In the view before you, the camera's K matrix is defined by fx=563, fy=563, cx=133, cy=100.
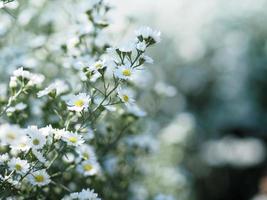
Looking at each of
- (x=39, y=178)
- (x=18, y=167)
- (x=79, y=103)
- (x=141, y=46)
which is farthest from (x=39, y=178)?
(x=141, y=46)

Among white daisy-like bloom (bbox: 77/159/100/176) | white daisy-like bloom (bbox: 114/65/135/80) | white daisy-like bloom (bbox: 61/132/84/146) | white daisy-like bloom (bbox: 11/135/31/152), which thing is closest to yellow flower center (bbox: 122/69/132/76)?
white daisy-like bloom (bbox: 114/65/135/80)

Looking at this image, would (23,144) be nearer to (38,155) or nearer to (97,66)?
(38,155)

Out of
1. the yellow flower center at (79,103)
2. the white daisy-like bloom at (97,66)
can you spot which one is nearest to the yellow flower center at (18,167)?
the yellow flower center at (79,103)

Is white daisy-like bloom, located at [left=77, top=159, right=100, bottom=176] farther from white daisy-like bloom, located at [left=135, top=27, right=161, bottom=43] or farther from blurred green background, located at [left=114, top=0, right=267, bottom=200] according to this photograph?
blurred green background, located at [left=114, top=0, right=267, bottom=200]

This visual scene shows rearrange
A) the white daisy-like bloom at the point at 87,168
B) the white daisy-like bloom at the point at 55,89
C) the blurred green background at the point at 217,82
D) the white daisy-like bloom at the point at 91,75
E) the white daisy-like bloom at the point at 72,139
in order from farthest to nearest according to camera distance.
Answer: the blurred green background at the point at 217,82
the white daisy-like bloom at the point at 87,168
the white daisy-like bloom at the point at 55,89
the white daisy-like bloom at the point at 91,75
the white daisy-like bloom at the point at 72,139

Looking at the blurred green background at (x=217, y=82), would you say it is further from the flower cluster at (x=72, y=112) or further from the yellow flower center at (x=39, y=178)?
the yellow flower center at (x=39, y=178)

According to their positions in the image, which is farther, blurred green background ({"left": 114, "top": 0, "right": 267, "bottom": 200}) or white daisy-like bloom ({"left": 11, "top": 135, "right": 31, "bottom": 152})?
blurred green background ({"left": 114, "top": 0, "right": 267, "bottom": 200})

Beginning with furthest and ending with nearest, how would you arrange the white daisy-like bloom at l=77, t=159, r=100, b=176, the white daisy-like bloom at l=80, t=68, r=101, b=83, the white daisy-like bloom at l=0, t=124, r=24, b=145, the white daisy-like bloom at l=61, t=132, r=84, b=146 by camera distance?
1. the white daisy-like bloom at l=77, t=159, r=100, b=176
2. the white daisy-like bloom at l=80, t=68, r=101, b=83
3. the white daisy-like bloom at l=61, t=132, r=84, b=146
4. the white daisy-like bloom at l=0, t=124, r=24, b=145
